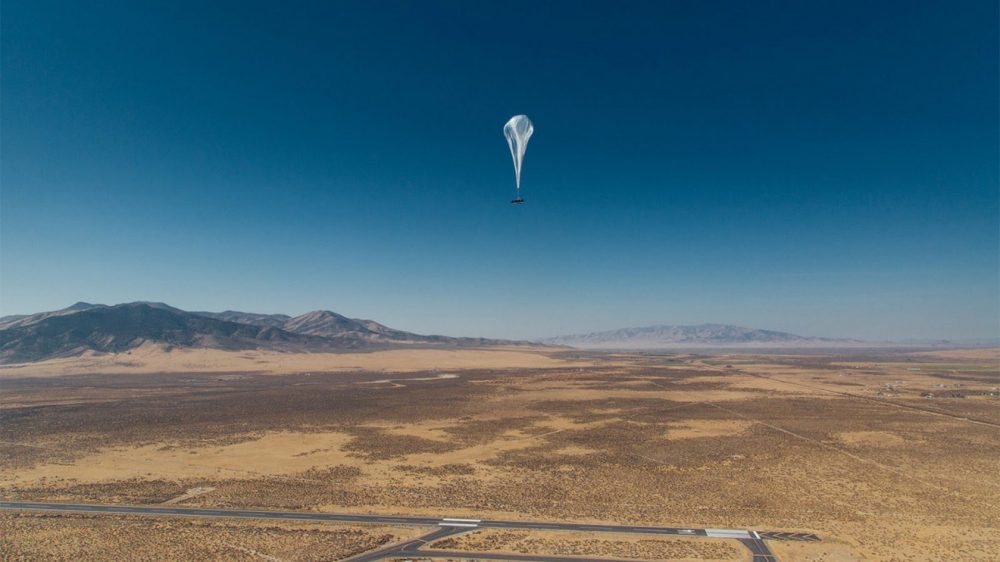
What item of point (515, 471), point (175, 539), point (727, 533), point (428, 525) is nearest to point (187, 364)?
point (175, 539)

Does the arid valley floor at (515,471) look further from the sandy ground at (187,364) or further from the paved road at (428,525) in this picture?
the sandy ground at (187,364)

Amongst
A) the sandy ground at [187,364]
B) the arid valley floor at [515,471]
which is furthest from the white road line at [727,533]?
the sandy ground at [187,364]

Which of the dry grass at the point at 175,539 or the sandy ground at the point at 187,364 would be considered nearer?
the dry grass at the point at 175,539

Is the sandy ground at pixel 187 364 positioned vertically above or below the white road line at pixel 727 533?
above

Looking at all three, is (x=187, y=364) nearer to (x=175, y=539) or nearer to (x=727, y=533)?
(x=175, y=539)

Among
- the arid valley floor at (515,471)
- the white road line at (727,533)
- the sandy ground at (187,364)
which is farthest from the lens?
the sandy ground at (187,364)

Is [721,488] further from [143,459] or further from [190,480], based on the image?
[143,459]

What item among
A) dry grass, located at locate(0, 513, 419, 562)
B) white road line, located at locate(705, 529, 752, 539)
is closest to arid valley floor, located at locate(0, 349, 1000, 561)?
dry grass, located at locate(0, 513, 419, 562)
